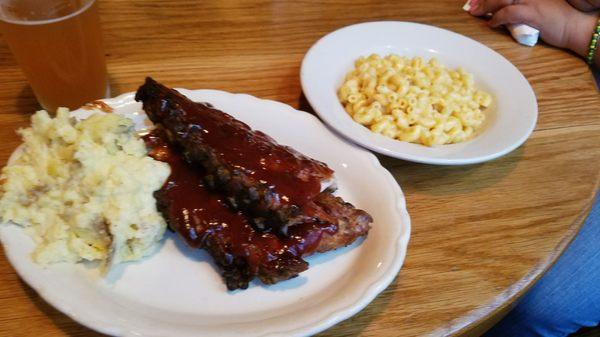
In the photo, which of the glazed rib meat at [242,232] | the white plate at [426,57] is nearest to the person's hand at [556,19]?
the white plate at [426,57]

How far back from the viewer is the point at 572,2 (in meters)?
1.87

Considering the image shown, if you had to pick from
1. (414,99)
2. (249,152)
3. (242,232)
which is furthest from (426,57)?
(242,232)

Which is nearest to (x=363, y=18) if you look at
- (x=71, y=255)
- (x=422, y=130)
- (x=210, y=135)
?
(x=422, y=130)

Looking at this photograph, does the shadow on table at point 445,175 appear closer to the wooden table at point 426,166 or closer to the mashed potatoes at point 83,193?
the wooden table at point 426,166

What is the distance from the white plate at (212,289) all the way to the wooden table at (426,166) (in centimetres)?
7

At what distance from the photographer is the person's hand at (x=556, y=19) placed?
1.84 meters

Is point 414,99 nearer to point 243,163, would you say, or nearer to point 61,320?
point 243,163

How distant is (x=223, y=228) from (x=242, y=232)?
38mm

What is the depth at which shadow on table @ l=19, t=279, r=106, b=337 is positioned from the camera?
0.92m

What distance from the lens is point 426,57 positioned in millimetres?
1736

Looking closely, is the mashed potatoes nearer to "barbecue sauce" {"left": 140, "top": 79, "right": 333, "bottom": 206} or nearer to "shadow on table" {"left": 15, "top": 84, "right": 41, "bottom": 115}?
"barbecue sauce" {"left": 140, "top": 79, "right": 333, "bottom": 206}

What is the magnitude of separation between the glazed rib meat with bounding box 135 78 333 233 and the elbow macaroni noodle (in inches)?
13.2

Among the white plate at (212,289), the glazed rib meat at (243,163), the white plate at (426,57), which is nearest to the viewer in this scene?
the white plate at (212,289)

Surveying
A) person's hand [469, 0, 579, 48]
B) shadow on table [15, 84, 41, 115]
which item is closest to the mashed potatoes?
shadow on table [15, 84, 41, 115]
